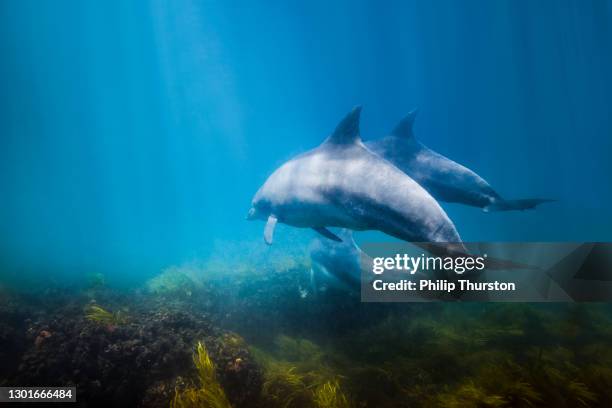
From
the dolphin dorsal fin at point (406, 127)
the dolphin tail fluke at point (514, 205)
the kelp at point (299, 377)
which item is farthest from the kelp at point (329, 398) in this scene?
the dolphin dorsal fin at point (406, 127)

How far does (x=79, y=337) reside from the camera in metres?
5.92

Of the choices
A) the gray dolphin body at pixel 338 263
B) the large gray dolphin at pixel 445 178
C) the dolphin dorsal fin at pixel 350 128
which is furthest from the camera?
the gray dolphin body at pixel 338 263

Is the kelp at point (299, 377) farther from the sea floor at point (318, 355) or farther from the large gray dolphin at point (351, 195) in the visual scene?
the large gray dolphin at point (351, 195)

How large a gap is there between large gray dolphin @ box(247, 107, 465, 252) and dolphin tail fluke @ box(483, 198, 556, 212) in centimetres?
301

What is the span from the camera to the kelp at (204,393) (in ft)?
15.4

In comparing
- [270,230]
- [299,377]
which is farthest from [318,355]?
[270,230]

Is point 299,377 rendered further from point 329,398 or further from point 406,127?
point 406,127

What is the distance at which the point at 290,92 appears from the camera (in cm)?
7412

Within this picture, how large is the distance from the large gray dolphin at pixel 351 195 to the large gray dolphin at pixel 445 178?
5.01 ft

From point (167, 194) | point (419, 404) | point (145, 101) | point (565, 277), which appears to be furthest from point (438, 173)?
point (167, 194)

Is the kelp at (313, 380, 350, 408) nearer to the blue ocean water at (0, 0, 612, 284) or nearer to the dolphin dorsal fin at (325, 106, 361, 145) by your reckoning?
the dolphin dorsal fin at (325, 106, 361, 145)

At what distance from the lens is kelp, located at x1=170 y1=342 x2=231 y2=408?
468cm

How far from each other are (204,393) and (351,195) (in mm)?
3734

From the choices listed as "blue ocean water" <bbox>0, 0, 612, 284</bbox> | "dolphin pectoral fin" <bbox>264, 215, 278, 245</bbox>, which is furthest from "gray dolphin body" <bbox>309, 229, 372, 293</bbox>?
"blue ocean water" <bbox>0, 0, 612, 284</bbox>
